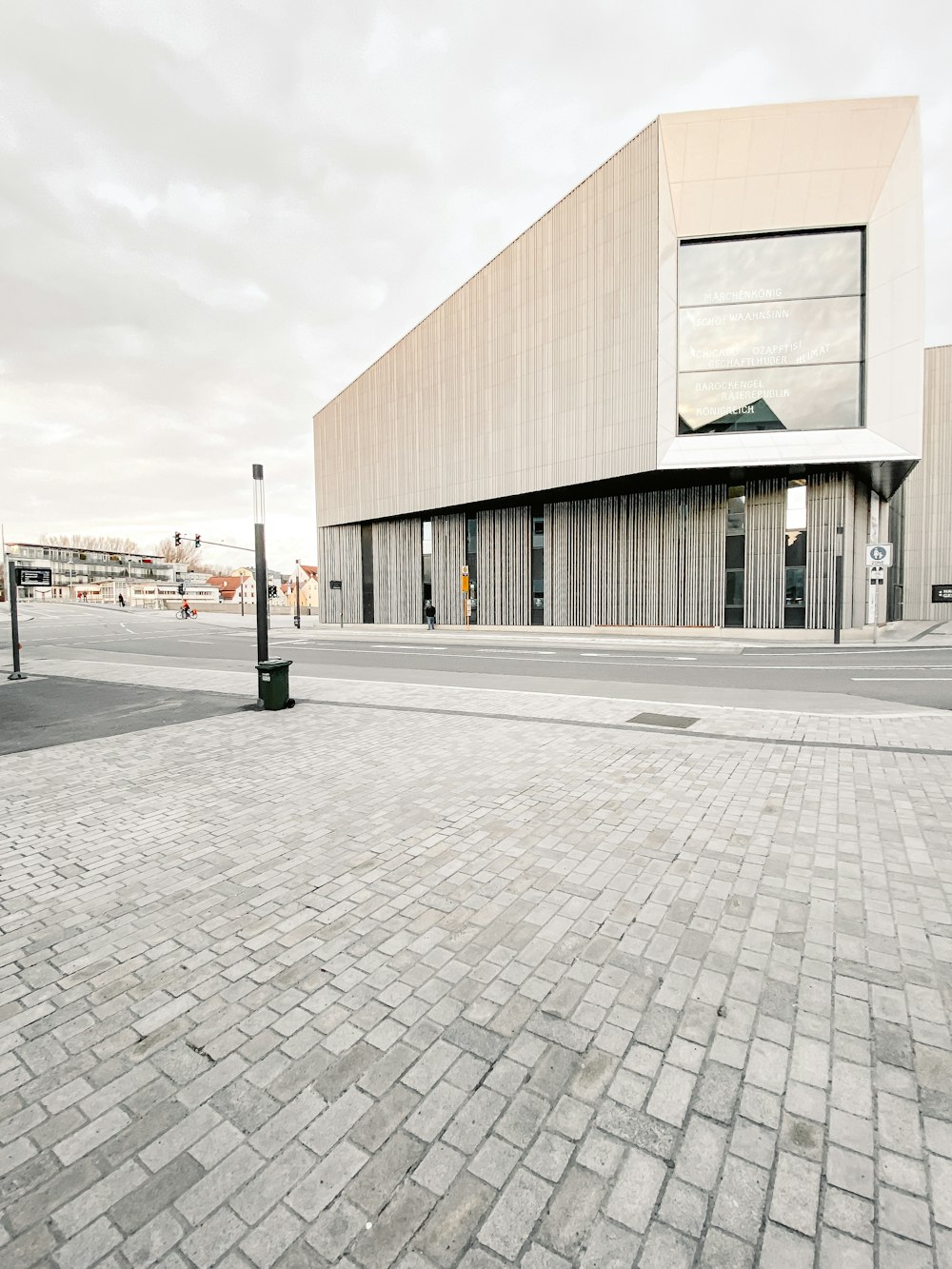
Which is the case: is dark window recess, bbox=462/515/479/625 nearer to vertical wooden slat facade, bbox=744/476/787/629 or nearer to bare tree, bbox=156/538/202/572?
vertical wooden slat facade, bbox=744/476/787/629

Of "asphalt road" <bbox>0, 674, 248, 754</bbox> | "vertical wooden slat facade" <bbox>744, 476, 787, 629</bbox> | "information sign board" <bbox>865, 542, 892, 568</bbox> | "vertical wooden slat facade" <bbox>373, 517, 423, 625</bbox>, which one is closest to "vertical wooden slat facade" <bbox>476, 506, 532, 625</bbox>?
"vertical wooden slat facade" <bbox>373, 517, 423, 625</bbox>

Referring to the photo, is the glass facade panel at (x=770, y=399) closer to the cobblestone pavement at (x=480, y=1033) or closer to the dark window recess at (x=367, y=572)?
the cobblestone pavement at (x=480, y=1033)

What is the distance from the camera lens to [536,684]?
13.1 metres

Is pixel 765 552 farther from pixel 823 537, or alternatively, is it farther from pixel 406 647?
pixel 406 647

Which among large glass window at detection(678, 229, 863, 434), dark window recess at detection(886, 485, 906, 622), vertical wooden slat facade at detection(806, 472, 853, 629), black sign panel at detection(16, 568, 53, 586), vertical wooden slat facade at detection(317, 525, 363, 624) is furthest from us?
vertical wooden slat facade at detection(317, 525, 363, 624)

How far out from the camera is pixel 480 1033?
2.65 meters

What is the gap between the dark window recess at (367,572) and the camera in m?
45.5

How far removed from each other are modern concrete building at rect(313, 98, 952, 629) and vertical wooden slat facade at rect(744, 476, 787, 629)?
0.30 feet

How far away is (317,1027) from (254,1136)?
558 millimetres

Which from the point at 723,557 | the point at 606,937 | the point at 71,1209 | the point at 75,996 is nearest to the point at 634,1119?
the point at 606,937

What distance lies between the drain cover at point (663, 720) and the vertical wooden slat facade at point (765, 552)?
833 inches

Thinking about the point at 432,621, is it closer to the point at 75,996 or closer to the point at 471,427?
the point at 471,427

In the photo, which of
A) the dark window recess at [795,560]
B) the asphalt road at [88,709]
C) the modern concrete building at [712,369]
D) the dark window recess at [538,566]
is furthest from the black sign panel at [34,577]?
the dark window recess at [795,560]

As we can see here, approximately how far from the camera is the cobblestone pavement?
1.84 meters
